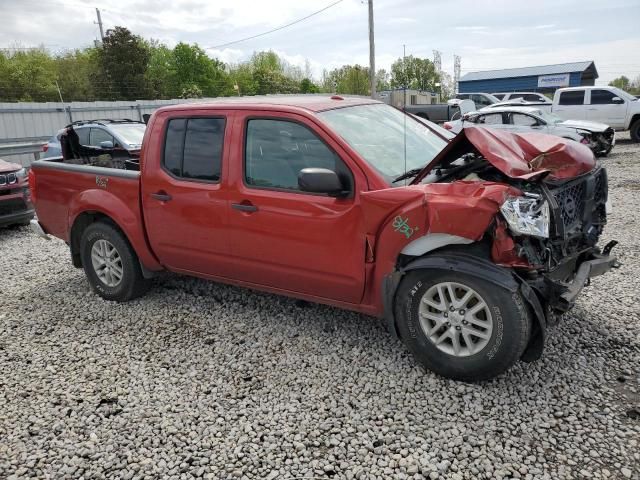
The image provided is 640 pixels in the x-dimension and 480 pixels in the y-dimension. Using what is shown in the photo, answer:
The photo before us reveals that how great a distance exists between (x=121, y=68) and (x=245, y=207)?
5379 cm

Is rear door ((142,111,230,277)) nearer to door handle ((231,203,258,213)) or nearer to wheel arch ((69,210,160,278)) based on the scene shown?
door handle ((231,203,258,213))

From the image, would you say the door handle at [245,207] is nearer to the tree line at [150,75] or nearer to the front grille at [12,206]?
the front grille at [12,206]

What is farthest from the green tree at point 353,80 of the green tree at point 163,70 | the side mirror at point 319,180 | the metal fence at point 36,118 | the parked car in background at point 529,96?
the side mirror at point 319,180

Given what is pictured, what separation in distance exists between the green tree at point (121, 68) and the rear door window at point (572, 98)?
44.3 m

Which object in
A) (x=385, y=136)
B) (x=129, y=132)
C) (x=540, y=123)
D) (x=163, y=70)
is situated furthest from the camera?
(x=163, y=70)

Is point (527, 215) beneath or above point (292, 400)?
above

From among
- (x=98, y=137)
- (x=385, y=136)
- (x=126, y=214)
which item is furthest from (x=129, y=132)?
(x=385, y=136)

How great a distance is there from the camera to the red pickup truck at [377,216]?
2.89 meters

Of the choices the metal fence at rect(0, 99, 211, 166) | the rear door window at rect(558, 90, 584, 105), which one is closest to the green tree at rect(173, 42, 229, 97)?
the metal fence at rect(0, 99, 211, 166)

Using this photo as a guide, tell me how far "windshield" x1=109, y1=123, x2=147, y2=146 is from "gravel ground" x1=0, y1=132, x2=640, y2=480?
686 centimetres

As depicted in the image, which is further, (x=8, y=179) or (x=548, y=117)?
(x=548, y=117)

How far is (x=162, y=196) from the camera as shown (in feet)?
13.8

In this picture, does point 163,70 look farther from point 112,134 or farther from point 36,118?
point 112,134

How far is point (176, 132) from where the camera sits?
420 centimetres
